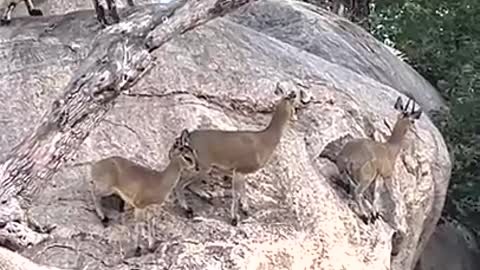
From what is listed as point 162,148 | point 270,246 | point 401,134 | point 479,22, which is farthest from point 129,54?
point 479,22

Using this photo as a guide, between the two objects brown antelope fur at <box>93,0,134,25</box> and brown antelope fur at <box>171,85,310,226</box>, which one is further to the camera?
brown antelope fur at <box>93,0,134,25</box>

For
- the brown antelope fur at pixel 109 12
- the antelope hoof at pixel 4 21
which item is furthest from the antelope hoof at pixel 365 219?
the antelope hoof at pixel 4 21

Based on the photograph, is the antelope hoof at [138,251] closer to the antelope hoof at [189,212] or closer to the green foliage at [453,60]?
the antelope hoof at [189,212]

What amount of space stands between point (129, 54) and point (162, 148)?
28.1 inches

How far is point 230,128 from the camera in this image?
6.02 m

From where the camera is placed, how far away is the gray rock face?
5.15 m

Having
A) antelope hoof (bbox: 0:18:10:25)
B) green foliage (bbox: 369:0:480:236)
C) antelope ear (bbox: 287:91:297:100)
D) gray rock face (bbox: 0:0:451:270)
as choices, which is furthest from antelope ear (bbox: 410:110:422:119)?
antelope hoof (bbox: 0:18:10:25)

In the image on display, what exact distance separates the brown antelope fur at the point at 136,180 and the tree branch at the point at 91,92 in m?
0.19

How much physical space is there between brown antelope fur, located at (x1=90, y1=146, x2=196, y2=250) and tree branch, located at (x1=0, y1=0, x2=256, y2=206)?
19 cm

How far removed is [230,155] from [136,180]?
506 mm

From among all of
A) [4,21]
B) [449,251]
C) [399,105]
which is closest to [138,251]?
[399,105]

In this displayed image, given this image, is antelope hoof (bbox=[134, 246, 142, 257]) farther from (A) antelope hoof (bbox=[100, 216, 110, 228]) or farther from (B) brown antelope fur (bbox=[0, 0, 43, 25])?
(B) brown antelope fur (bbox=[0, 0, 43, 25])

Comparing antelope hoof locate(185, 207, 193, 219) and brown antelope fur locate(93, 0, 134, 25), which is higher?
brown antelope fur locate(93, 0, 134, 25)

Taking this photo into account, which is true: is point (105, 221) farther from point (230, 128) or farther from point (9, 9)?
point (9, 9)
